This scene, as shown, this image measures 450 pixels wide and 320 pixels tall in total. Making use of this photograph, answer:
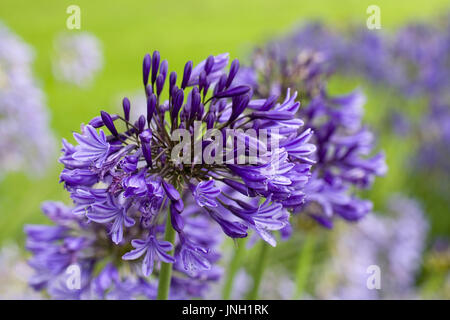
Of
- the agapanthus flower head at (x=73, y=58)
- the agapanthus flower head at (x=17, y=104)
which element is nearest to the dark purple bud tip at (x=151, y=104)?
the agapanthus flower head at (x=17, y=104)

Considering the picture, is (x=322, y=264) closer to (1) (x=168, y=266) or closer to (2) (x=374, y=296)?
(2) (x=374, y=296)

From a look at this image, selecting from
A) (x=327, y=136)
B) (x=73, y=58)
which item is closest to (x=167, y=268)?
(x=327, y=136)

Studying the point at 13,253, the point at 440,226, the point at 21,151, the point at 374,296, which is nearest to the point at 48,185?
the point at 21,151

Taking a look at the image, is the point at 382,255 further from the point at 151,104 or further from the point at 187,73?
the point at 151,104

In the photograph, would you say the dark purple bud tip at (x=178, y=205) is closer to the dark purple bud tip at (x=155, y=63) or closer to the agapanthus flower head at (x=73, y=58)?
the dark purple bud tip at (x=155, y=63)

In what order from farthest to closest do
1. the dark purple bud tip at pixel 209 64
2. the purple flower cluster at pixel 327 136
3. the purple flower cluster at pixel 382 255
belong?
the purple flower cluster at pixel 382 255 → the purple flower cluster at pixel 327 136 → the dark purple bud tip at pixel 209 64

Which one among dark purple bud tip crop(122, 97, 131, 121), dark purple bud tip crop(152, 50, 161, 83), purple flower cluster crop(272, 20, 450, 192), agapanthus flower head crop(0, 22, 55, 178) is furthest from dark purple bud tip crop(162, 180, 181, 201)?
purple flower cluster crop(272, 20, 450, 192)
